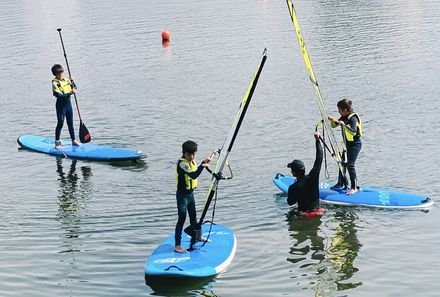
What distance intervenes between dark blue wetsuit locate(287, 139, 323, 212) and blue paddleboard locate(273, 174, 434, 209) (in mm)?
842

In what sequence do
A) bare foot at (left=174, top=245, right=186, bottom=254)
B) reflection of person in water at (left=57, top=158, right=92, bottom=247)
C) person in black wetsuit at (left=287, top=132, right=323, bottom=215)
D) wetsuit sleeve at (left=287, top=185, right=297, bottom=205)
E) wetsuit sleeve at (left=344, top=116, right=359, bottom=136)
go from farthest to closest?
wetsuit sleeve at (left=344, top=116, right=359, bottom=136) < reflection of person in water at (left=57, top=158, right=92, bottom=247) < wetsuit sleeve at (left=287, top=185, right=297, bottom=205) < person in black wetsuit at (left=287, top=132, right=323, bottom=215) < bare foot at (left=174, top=245, right=186, bottom=254)

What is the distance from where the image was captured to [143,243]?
587 inches

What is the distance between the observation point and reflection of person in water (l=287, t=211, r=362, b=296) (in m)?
13.1

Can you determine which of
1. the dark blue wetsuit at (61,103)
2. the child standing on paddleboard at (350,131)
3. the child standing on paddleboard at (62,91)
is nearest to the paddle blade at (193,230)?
the child standing on paddleboard at (350,131)

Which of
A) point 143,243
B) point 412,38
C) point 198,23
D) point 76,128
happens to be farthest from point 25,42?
point 143,243

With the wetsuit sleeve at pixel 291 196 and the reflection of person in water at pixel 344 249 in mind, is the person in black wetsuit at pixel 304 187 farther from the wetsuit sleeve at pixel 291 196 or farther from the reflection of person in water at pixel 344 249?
the reflection of person in water at pixel 344 249

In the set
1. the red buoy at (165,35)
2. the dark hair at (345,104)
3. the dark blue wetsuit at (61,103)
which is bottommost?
the dark hair at (345,104)

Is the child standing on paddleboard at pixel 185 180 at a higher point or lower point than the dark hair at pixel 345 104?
lower

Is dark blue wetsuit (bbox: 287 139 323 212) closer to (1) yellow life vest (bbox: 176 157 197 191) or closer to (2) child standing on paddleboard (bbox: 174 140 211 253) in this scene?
(2) child standing on paddleboard (bbox: 174 140 211 253)

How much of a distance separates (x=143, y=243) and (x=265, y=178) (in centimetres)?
518

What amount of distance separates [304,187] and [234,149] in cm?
630

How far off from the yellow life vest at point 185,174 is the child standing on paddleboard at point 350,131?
14.6 feet

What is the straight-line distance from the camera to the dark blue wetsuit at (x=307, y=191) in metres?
15.4

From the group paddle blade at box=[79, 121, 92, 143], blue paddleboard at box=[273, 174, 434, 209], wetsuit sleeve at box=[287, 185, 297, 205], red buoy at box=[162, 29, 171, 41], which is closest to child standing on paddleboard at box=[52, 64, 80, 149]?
paddle blade at box=[79, 121, 92, 143]
